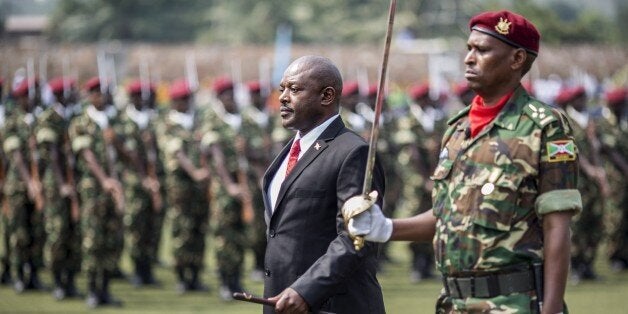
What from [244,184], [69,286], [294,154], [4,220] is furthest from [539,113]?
[4,220]

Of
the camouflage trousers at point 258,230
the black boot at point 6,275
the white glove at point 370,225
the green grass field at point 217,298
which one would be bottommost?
the green grass field at point 217,298

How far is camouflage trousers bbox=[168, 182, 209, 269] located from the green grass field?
375 mm

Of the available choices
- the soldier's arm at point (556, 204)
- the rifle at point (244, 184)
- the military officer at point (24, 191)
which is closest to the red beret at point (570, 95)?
the rifle at point (244, 184)

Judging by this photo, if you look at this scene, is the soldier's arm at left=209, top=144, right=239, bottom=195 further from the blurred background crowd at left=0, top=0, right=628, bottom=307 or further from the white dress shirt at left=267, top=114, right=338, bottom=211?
the white dress shirt at left=267, top=114, right=338, bottom=211

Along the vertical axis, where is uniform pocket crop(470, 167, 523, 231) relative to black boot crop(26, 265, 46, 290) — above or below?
above

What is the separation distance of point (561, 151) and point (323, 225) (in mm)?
1066

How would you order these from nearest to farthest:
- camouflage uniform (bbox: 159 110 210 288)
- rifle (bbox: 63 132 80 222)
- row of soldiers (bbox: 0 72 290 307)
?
row of soldiers (bbox: 0 72 290 307) → rifle (bbox: 63 132 80 222) → camouflage uniform (bbox: 159 110 210 288)

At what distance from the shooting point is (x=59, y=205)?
10555 mm

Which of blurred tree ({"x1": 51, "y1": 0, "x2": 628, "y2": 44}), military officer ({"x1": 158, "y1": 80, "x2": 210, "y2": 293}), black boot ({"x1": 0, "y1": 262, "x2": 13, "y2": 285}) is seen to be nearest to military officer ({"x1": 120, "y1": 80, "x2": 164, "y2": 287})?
military officer ({"x1": 158, "y1": 80, "x2": 210, "y2": 293})

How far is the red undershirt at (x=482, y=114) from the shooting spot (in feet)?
14.7

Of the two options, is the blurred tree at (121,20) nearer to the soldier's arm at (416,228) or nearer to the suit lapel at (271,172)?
the suit lapel at (271,172)

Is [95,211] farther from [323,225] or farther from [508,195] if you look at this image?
[508,195]

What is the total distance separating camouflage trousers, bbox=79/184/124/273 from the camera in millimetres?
10164

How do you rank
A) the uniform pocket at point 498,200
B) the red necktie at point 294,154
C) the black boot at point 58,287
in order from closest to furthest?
the uniform pocket at point 498,200
the red necktie at point 294,154
the black boot at point 58,287
